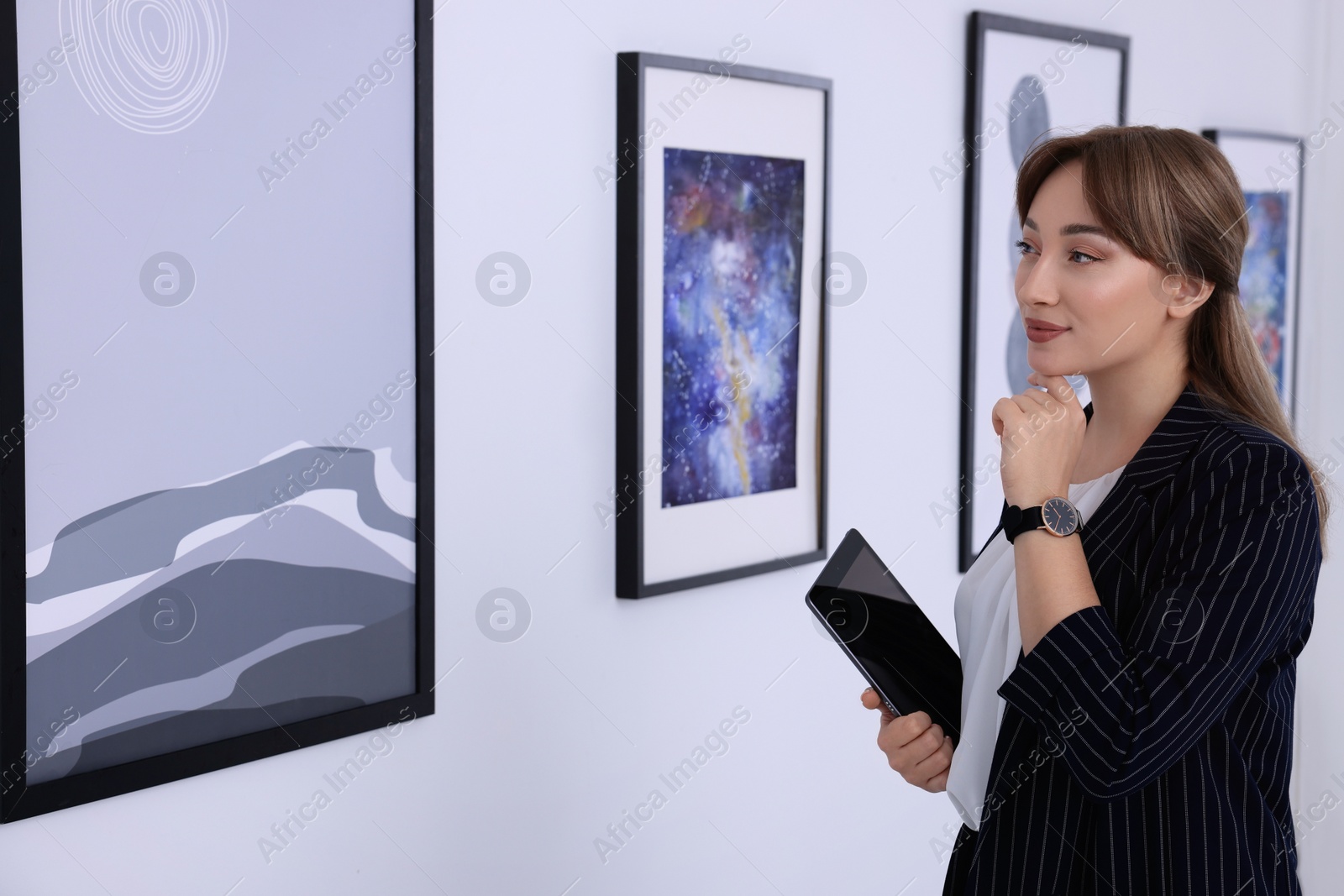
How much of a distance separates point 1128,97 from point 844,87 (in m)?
0.87

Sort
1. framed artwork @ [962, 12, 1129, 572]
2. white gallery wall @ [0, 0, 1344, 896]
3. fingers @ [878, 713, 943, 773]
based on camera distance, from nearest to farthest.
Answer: fingers @ [878, 713, 943, 773], white gallery wall @ [0, 0, 1344, 896], framed artwork @ [962, 12, 1129, 572]

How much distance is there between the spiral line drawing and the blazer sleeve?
0.99 metres

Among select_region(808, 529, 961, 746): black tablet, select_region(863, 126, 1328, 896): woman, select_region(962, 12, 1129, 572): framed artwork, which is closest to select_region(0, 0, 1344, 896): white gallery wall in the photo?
select_region(962, 12, 1129, 572): framed artwork

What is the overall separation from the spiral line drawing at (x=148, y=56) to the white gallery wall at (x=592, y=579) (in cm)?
7

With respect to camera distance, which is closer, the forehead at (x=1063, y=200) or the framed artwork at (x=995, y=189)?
the forehead at (x=1063, y=200)

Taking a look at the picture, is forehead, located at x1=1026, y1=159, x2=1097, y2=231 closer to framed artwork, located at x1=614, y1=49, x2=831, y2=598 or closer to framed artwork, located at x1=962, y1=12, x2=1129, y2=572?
framed artwork, located at x1=614, y1=49, x2=831, y2=598

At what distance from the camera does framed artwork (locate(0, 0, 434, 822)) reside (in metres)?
1.13

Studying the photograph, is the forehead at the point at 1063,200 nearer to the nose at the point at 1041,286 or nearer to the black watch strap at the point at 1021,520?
the nose at the point at 1041,286

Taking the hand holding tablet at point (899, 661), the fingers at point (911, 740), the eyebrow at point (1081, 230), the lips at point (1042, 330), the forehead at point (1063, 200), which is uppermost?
the forehead at point (1063, 200)

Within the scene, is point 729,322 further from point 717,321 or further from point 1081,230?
point 1081,230

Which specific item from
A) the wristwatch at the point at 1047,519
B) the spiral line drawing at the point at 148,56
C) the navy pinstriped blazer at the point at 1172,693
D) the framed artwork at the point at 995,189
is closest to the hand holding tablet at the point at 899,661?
the navy pinstriped blazer at the point at 1172,693

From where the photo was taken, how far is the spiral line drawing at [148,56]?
1.15 metres

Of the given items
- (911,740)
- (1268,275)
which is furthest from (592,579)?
(1268,275)

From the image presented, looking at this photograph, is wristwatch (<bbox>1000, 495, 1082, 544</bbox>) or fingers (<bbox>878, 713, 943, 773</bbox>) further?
fingers (<bbox>878, 713, 943, 773</bbox>)
